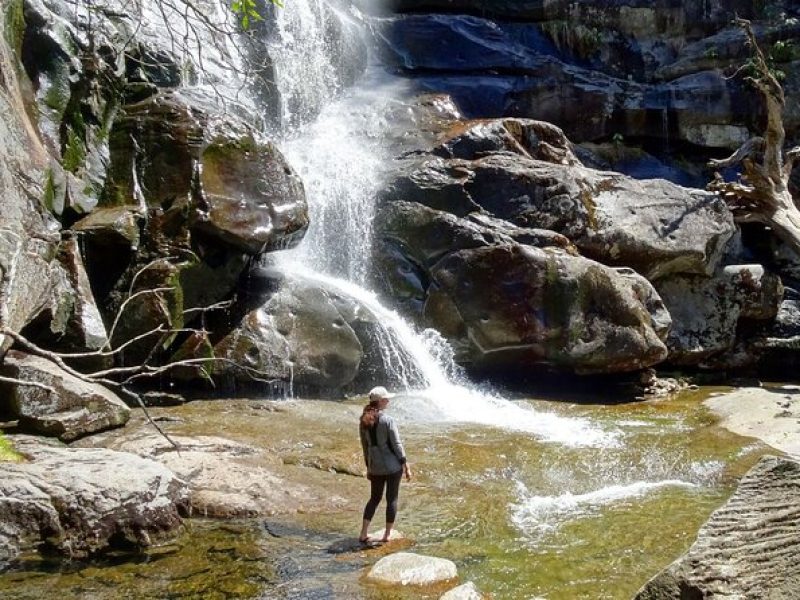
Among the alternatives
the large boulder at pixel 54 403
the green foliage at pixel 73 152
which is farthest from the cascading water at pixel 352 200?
the large boulder at pixel 54 403

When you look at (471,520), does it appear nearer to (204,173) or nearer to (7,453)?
(7,453)

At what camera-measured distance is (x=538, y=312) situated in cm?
1497

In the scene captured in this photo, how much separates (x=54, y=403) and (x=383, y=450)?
4.85 meters

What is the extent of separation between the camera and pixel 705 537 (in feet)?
10.8

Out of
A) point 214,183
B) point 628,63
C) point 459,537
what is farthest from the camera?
point 628,63

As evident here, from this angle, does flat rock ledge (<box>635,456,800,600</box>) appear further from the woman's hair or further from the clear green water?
the woman's hair

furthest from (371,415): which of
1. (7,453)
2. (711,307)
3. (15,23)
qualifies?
(711,307)

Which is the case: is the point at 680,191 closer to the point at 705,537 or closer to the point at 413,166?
the point at 413,166

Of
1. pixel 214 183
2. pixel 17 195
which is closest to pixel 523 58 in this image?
pixel 214 183

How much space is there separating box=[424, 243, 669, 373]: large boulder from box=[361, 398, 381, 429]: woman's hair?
26.5ft

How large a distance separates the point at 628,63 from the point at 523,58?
4.44 metres

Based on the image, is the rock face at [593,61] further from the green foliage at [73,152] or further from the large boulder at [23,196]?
the large boulder at [23,196]

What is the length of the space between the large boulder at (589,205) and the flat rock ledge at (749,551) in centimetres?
1337

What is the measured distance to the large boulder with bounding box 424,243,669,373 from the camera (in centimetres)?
1498
